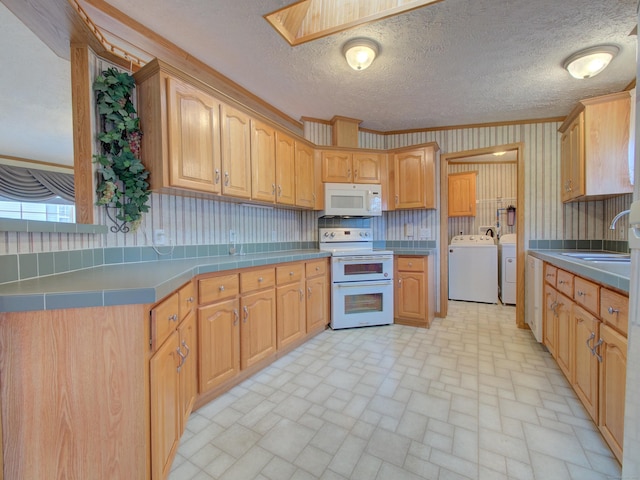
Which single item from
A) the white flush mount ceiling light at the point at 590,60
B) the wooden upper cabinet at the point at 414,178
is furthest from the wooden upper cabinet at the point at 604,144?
the wooden upper cabinet at the point at 414,178

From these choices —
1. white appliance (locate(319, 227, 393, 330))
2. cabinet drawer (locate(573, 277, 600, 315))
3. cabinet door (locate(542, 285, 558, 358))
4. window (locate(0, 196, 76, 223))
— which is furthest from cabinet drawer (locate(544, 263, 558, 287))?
window (locate(0, 196, 76, 223))

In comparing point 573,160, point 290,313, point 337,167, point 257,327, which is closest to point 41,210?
point 257,327

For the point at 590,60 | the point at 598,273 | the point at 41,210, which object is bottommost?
the point at 598,273

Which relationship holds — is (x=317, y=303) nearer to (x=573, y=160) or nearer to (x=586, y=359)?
(x=586, y=359)

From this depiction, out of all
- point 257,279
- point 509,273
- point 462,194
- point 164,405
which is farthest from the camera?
point 462,194

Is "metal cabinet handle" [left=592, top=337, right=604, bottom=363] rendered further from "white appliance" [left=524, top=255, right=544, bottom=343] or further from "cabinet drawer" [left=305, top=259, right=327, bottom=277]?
"cabinet drawer" [left=305, top=259, right=327, bottom=277]

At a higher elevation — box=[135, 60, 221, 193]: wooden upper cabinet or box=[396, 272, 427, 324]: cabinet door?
box=[135, 60, 221, 193]: wooden upper cabinet

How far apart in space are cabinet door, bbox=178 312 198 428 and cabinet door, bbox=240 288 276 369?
37 cm

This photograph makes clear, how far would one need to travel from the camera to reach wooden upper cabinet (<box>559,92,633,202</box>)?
2045mm

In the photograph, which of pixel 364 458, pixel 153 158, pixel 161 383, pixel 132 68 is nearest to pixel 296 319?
pixel 364 458

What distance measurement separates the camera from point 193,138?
1.78m

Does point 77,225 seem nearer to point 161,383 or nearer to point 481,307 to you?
point 161,383

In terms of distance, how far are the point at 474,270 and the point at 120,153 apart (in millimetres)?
4500

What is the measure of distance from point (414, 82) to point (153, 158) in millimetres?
2232
